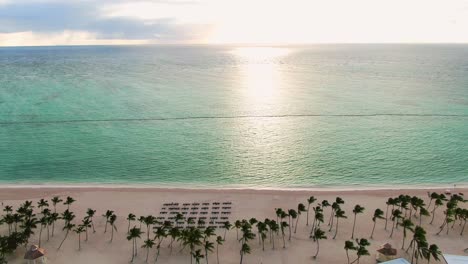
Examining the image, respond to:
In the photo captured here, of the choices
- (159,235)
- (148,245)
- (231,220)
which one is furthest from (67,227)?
(231,220)

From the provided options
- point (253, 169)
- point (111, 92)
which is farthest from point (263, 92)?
point (253, 169)

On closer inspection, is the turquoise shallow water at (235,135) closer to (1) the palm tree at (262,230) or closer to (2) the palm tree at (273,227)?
(2) the palm tree at (273,227)

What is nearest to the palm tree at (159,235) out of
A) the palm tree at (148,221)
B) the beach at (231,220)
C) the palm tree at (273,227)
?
the beach at (231,220)

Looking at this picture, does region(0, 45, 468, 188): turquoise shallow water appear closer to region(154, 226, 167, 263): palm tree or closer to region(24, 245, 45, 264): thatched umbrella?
region(154, 226, 167, 263): palm tree

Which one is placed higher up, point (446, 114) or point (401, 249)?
point (446, 114)

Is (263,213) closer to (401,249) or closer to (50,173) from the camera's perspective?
(401,249)

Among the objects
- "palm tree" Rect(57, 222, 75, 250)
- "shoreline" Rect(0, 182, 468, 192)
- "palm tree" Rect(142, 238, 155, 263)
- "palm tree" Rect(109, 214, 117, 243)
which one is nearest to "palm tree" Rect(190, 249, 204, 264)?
"palm tree" Rect(142, 238, 155, 263)
